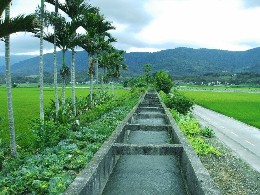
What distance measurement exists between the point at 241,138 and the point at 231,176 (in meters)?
17.1

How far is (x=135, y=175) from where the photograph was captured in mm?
9094

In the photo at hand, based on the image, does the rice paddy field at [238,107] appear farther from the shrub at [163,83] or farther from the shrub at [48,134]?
the shrub at [48,134]

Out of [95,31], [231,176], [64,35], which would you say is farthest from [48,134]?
[95,31]

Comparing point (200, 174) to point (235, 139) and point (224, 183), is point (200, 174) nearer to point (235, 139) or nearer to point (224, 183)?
point (224, 183)

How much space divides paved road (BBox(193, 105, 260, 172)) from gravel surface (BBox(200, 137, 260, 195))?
478 cm

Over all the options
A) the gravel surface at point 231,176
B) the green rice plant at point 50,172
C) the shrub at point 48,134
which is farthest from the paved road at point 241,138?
the green rice plant at point 50,172

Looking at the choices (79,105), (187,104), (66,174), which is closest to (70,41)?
(79,105)

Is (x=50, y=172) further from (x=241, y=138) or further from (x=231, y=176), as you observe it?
(x=241, y=138)

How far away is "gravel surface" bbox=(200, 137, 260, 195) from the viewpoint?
999cm

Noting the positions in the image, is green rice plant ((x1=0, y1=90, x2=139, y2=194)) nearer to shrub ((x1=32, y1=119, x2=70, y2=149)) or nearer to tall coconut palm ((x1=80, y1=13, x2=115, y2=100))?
shrub ((x1=32, y1=119, x2=70, y2=149))

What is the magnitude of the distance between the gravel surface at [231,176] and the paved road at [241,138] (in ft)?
15.7

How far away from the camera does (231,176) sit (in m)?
11.1

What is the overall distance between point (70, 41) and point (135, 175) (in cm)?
1634

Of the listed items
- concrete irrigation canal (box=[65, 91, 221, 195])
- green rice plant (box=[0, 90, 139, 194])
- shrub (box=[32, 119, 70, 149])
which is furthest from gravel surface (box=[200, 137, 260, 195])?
shrub (box=[32, 119, 70, 149])
